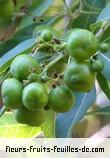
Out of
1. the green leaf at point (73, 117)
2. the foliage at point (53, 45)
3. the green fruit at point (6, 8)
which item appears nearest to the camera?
the foliage at point (53, 45)

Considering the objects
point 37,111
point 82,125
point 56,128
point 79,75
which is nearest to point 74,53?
point 79,75

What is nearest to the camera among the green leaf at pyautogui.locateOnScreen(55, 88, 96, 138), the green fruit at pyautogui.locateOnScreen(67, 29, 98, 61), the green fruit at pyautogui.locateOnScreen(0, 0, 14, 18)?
the green fruit at pyautogui.locateOnScreen(67, 29, 98, 61)

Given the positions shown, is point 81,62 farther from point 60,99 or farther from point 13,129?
point 13,129

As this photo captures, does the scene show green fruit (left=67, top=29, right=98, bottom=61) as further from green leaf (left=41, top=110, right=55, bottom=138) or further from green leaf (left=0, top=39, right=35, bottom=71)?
green leaf (left=41, top=110, right=55, bottom=138)

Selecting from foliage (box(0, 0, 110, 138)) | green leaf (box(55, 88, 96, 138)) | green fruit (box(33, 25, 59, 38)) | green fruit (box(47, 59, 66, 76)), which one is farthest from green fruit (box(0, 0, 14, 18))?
green fruit (box(47, 59, 66, 76))

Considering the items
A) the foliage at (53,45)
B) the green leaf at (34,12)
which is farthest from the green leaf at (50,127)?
the green leaf at (34,12)

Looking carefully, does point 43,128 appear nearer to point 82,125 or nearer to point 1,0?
point 1,0

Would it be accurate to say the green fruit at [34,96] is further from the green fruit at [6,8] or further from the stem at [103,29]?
the green fruit at [6,8]

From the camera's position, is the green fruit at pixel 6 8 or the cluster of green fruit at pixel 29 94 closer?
the cluster of green fruit at pixel 29 94
